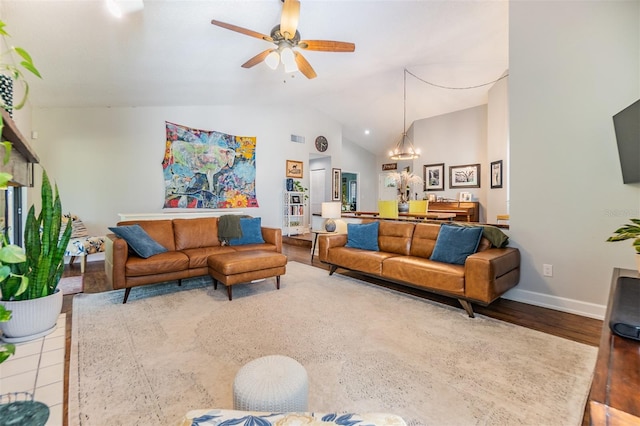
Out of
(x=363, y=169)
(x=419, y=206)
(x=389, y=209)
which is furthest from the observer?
(x=363, y=169)

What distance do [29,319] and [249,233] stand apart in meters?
2.80

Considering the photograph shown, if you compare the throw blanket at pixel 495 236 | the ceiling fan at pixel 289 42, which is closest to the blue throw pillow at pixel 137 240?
the ceiling fan at pixel 289 42

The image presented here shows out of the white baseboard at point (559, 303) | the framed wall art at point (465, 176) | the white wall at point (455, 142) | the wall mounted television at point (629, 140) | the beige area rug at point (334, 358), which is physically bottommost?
the beige area rug at point (334, 358)

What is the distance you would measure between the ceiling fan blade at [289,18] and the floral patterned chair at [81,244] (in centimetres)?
390

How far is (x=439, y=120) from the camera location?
292 inches

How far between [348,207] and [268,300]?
22.5 feet

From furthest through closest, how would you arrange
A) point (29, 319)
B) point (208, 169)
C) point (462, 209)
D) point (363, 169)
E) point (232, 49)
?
point (363, 169)
point (462, 209)
point (208, 169)
point (232, 49)
point (29, 319)

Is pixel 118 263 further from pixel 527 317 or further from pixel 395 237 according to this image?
pixel 527 317

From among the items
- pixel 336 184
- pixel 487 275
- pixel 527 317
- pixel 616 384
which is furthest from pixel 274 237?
pixel 336 184

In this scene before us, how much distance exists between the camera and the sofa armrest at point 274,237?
416 centimetres

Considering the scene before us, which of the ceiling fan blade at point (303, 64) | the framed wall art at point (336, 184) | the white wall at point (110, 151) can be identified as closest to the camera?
the ceiling fan blade at point (303, 64)

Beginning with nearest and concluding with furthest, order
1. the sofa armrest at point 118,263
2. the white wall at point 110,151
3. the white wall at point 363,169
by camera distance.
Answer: the sofa armrest at point 118,263, the white wall at point 110,151, the white wall at point 363,169

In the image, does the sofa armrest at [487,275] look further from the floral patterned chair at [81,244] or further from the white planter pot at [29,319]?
the floral patterned chair at [81,244]

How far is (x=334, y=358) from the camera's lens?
6.45 feet
